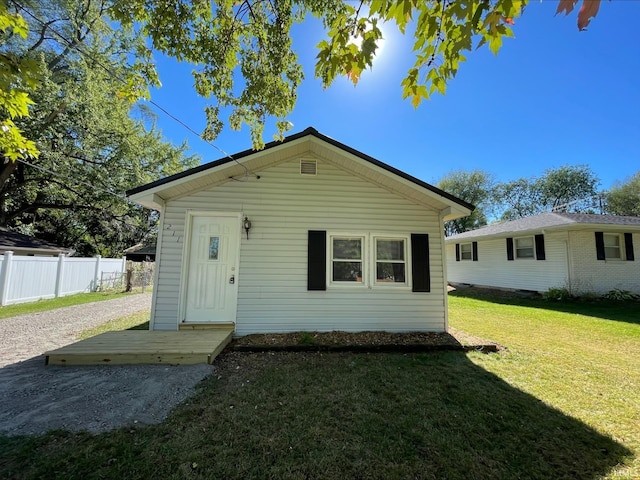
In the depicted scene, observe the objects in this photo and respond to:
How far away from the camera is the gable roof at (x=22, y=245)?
12.3 metres

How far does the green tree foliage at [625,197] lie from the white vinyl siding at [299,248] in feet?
124

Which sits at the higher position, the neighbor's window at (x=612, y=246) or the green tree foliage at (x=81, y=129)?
the green tree foliage at (x=81, y=129)

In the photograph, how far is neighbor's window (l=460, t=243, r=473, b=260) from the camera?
16775 mm

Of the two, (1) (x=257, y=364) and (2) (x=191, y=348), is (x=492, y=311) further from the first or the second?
(2) (x=191, y=348)

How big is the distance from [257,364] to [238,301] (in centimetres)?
168

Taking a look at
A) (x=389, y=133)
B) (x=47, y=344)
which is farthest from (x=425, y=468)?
(x=389, y=133)

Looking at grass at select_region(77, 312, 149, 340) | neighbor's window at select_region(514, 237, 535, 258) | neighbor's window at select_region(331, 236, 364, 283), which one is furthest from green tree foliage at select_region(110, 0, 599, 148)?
neighbor's window at select_region(514, 237, 535, 258)

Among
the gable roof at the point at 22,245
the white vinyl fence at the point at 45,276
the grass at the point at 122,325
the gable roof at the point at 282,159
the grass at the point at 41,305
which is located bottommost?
the grass at the point at 122,325

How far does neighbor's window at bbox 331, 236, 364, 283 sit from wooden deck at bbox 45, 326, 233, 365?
2.68 m

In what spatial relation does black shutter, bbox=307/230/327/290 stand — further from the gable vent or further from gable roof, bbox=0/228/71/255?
gable roof, bbox=0/228/71/255

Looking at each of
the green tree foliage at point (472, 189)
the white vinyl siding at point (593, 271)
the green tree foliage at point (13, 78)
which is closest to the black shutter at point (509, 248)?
the white vinyl siding at point (593, 271)

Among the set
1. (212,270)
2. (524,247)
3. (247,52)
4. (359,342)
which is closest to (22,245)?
(212,270)

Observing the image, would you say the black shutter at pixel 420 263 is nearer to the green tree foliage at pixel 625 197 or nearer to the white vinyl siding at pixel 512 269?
the white vinyl siding at pixel 512 269

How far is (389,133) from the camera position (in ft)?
35.0
